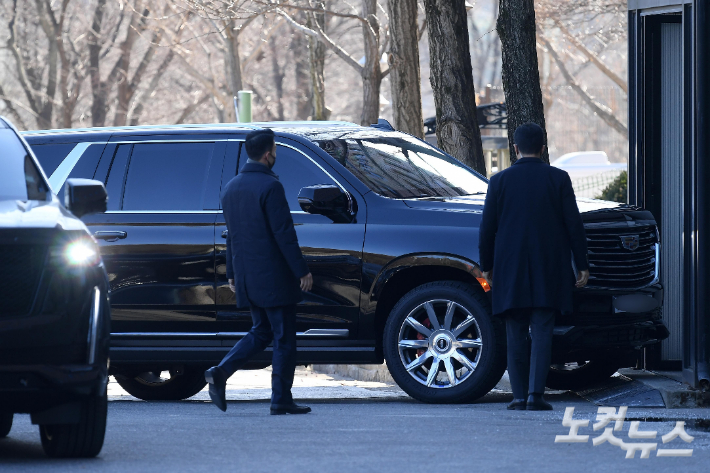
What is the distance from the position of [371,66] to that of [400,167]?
11526 mm

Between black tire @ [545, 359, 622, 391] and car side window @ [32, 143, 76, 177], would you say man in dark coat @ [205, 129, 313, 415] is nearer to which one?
car side window @ [32, 143, 76, 177]

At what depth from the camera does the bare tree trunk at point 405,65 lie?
58.0 feet

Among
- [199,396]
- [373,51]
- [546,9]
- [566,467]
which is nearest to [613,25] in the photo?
[546,9]

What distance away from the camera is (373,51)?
67.1 feet

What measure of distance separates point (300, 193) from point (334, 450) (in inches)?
96.0

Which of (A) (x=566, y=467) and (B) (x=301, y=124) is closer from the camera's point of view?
(A) (x=566, y=467)

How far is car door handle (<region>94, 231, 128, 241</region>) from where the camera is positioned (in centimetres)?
928

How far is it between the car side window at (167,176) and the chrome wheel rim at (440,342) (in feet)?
5.59

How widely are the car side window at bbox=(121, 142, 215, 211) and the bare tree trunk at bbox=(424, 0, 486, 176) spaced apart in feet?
17.3

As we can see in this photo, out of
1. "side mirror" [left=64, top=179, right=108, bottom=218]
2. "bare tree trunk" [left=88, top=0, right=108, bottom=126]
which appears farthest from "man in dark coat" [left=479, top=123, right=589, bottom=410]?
"bare tree trunk" [left=88, top=0, right=108, bottom=126]

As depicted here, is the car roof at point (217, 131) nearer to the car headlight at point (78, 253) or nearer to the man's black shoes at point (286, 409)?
the man's black shoes at point (286, 409)

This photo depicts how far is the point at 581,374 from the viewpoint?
995 centimetres

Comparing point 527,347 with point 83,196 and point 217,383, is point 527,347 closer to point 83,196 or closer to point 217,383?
point 217,383

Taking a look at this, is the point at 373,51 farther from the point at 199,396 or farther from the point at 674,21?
the point at 674,21
